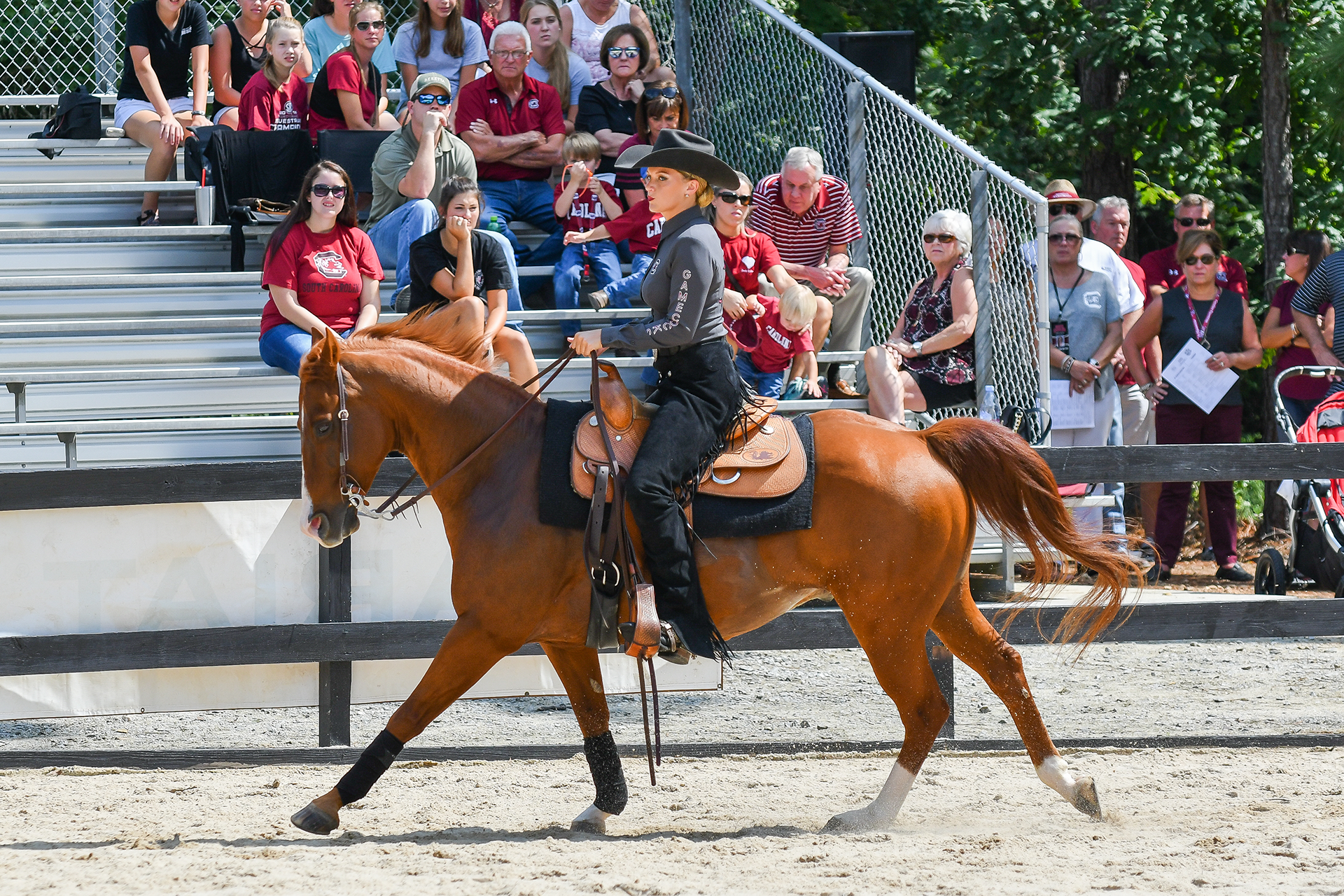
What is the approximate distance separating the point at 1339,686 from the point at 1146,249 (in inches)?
345

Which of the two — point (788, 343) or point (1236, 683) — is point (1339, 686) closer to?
point (1236, 683)

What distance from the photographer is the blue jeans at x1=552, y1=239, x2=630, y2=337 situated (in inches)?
366

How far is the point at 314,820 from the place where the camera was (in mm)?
4688

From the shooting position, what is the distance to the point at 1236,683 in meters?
7.58

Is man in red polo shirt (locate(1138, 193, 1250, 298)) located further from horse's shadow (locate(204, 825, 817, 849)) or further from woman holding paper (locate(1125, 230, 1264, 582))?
horse's shadow (locate(204, 825, 817, 849))

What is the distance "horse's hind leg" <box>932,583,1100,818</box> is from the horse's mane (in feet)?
6.71

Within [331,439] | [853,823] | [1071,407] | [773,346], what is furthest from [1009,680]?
[1071,407]

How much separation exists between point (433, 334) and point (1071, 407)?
5.53 meters

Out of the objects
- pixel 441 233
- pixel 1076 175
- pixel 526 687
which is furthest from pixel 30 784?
pixel 1076 175

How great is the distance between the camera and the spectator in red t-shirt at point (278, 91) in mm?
9578

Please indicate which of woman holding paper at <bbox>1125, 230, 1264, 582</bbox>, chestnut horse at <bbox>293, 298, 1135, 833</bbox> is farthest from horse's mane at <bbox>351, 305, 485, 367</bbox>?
woman holding paper at <bbox>1125, 230, 1264, 582</bbox>

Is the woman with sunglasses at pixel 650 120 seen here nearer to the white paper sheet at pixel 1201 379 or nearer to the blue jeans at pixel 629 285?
the blue jeans at pixel 629 285

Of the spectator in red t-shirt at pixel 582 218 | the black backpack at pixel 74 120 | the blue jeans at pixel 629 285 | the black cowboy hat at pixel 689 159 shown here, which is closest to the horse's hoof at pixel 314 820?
the black cowboy hat at pixel 689 159

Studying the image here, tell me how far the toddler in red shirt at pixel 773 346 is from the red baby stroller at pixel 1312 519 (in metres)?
3.01
